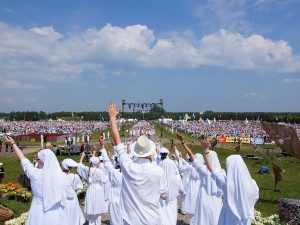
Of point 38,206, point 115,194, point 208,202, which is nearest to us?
point 38,206

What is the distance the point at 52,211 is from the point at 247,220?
9.93ft

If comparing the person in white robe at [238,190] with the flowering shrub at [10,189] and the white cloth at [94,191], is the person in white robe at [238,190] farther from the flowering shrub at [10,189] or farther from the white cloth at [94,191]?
the flowering shrub at [10,189]

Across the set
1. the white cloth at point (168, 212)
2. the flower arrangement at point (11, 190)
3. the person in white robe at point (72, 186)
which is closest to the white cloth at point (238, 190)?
the white cloth at point (168, 212)

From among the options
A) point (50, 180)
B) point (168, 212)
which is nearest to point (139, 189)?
point (50, 180)

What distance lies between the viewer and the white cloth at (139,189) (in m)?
4.46

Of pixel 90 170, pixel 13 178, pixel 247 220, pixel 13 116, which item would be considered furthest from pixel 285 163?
pixel 13 116

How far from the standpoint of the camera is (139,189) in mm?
4504

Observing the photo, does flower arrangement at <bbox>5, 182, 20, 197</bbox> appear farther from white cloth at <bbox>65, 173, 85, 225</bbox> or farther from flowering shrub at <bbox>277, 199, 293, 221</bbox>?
flowering shrub at <bbox>277, 199, 293, 221</bbox>

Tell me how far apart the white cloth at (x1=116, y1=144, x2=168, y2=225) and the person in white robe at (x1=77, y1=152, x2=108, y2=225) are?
4.79 meters

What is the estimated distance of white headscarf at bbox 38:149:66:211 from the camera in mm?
5352

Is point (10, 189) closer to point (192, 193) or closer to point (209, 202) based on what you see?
point (192, 193)

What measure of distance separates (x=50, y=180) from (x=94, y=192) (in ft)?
14.2

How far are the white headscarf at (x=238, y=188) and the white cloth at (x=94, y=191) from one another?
17.3 ft

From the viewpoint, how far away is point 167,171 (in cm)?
904
